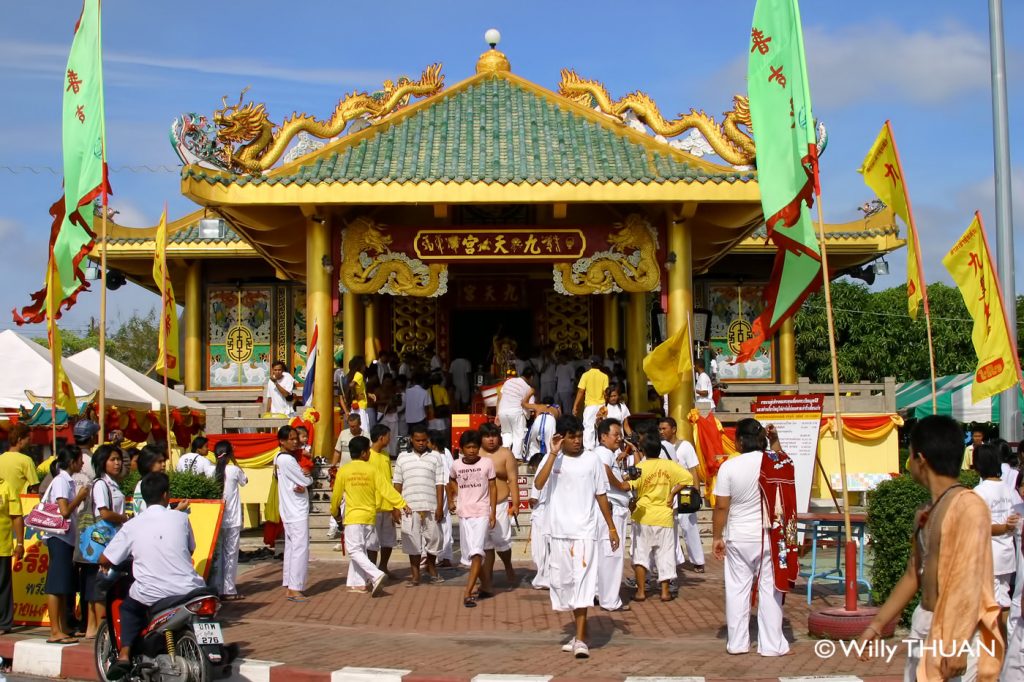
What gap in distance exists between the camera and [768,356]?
23453 millimetres

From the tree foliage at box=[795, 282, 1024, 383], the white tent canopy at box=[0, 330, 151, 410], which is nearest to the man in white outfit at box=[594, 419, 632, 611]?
the white tent canopy at box=[0, 330, 151, 410]

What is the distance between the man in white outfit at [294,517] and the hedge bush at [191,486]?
68 cm

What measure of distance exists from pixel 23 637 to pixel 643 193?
32.9 ft

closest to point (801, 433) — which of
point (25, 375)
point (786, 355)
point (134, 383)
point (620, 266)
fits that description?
point (620, 266)

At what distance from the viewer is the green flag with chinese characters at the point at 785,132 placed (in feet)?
29.0

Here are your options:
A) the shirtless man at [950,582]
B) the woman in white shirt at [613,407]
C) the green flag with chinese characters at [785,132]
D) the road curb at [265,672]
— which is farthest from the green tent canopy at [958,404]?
the shirtless man at [950,582]

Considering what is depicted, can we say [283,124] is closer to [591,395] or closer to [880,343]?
[591,395]

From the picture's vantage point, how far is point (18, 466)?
9656 mm

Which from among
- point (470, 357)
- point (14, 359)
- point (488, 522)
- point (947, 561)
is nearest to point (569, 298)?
point (470, 357)

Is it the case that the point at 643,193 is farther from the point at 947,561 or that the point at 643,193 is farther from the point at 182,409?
the point at 947,561

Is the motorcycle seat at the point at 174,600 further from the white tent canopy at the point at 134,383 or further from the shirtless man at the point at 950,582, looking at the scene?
the white tent canopy at the point at 134,383

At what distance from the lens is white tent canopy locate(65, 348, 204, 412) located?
Answer: 743 inches

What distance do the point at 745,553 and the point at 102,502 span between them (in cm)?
492

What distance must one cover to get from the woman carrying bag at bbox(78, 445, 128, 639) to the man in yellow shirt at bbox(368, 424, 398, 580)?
268cm
